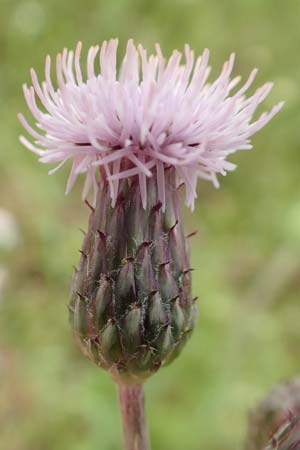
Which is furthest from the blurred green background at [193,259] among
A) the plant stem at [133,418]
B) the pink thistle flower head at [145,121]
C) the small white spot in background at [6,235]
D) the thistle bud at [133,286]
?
the pink thistle flower head at [145,121]

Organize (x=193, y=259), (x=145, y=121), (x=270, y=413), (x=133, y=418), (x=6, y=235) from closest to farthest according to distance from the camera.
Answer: (x=145, y=121) < (x=133, y=418) < (x=270, y=413) < (x=6, y=235) < (x=193, y=259)

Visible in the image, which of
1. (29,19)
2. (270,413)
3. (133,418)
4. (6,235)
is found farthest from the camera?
(29,19)

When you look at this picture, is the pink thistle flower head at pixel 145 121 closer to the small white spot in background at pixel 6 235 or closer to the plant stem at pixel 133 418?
the plant stem at pixel 133 418

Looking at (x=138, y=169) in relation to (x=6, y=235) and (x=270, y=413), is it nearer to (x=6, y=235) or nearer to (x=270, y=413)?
(x=270, y=413)

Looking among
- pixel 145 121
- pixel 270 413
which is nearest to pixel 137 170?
pixel 145 121

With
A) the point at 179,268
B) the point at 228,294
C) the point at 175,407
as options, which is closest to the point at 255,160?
the point at 228,294

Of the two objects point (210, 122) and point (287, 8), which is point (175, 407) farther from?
point (287, 8)

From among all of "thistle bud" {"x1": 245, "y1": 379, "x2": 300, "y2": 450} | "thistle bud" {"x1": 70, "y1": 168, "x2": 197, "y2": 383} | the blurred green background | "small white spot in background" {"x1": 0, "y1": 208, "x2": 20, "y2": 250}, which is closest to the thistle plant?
"thistle bud" {"x1": 70, "y1": 168, "x2": 197, "y2": 383}
